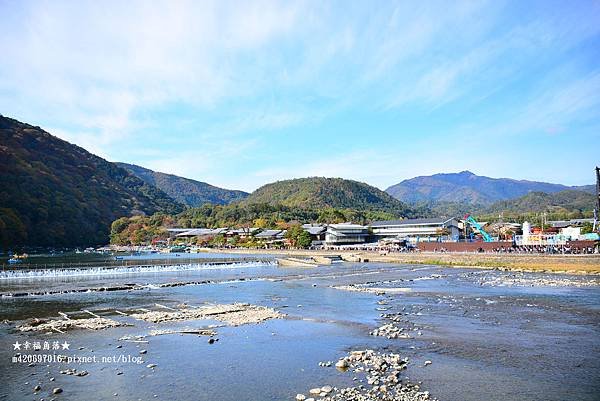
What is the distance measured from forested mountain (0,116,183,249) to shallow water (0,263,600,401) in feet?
231

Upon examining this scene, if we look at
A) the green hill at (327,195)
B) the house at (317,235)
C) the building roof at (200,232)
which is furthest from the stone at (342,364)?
the green hill at (327,195)

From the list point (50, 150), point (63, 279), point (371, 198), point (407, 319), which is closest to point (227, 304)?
point (407, 319)

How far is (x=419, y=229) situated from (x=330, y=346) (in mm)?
71034

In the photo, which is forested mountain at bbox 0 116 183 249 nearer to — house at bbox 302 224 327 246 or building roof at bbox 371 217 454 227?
house at bbox 302 224 327 246

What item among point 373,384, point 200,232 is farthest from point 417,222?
point 373,384

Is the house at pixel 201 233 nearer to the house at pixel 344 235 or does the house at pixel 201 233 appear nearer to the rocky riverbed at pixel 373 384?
the house at pixel 344 235

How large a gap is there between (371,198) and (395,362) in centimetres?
17317

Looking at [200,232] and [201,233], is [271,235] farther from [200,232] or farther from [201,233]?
[200,232]

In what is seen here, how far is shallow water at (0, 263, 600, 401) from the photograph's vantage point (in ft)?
34.0

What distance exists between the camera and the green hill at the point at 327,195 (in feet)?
514

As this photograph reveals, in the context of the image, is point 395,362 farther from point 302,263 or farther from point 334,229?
point 334,229

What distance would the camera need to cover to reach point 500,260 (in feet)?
143

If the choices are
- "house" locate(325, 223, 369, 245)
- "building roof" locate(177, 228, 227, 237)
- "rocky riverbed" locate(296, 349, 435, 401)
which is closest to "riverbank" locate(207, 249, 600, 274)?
"house" locate(325, 223, 369, 245)

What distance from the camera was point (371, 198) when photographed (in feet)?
599
